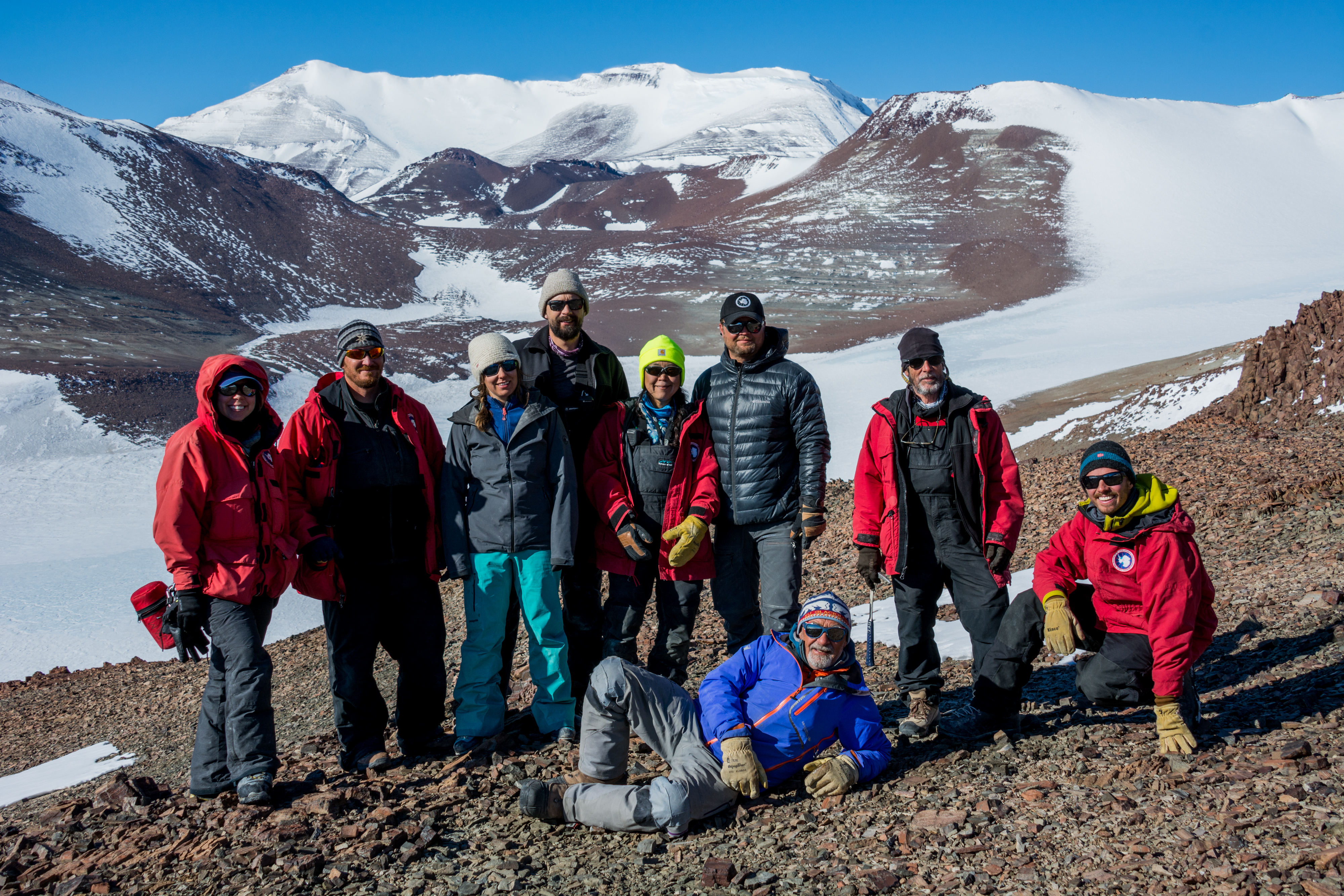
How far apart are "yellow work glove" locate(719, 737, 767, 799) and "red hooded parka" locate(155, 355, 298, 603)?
6.35 feet

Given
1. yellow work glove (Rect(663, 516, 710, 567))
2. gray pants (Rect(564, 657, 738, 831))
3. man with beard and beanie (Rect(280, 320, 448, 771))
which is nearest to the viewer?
gray pants (Rect(564, 657, 738, 831))

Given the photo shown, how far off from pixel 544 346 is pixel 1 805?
15.2 ft

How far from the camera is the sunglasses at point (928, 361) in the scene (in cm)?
396

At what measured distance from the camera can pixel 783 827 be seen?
3.37 m

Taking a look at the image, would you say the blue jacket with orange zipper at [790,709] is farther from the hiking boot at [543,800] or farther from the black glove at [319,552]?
the black glove at [319,552]

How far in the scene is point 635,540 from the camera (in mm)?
4234

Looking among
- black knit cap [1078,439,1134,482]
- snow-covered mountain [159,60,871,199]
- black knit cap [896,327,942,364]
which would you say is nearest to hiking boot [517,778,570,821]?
black knit cap [896,327,942,364]

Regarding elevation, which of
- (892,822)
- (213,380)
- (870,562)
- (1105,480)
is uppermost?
(213,380)

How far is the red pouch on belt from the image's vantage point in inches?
146

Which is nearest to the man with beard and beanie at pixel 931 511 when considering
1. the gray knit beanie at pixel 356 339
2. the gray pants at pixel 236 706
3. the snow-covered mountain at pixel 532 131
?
the gray knit beanie at pixel 356 339

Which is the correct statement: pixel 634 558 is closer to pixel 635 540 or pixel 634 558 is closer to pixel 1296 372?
pixel 635 540

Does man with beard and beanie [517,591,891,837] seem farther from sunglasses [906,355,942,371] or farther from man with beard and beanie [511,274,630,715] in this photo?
sunglasses [906,355,942,371]

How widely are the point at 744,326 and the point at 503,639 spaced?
6.23ft

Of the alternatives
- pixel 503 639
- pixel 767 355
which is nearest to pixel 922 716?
pixel 767 355
